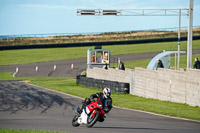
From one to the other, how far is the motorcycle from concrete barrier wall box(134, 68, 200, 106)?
855 centimetres

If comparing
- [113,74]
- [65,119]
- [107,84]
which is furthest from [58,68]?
[65,119]

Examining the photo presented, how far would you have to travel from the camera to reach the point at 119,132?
12.8 m

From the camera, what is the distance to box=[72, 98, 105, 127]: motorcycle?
12844 millimetres

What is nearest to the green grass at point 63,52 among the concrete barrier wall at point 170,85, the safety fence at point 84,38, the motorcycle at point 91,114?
the safety fence at point 84,38

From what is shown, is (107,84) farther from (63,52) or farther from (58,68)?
(63,52)

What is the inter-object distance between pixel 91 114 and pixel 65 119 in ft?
11.8

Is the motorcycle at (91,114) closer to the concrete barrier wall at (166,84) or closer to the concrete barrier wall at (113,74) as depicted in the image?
the concrete barrier wall at (166,84)

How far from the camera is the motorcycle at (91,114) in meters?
12.8

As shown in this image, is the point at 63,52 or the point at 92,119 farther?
the point at 63,52

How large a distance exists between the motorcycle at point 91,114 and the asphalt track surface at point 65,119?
0.27 meters

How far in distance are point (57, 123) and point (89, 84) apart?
17.0m

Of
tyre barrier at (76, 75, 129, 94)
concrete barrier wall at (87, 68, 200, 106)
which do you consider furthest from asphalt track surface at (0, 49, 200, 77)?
concrete barrier wall at (87, 68, 200, 106)

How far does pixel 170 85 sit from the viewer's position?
75.6 feet

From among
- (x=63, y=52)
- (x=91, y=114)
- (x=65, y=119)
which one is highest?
(x=63, y=52)
